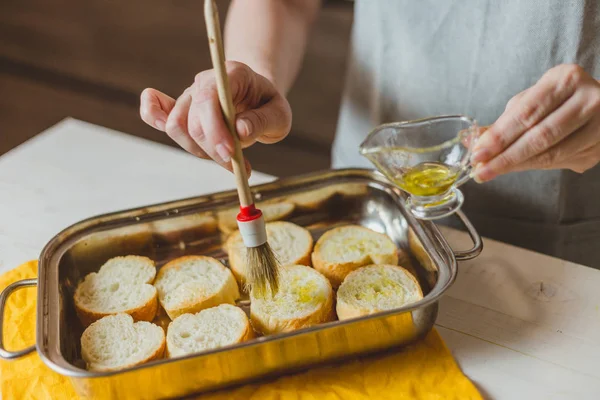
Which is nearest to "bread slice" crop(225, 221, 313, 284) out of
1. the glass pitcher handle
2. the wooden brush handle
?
the wooden brush handle

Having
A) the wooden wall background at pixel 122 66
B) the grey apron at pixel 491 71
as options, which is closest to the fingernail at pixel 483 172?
the grey apron at pixel 491 71

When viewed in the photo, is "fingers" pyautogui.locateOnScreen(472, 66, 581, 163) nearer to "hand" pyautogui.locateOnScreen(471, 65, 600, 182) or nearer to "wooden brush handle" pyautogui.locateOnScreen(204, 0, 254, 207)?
"hand" pyautogui.locateOnScreen(471, 65, 600, 182)

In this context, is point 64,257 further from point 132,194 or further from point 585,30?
point 585,30

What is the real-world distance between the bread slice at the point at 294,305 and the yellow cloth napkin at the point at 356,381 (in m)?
0.08

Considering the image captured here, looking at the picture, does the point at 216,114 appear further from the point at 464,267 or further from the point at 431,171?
the point at 464,267

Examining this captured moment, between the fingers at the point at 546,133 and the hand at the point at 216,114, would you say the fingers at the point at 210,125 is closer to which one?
the hand at the point at 216,114

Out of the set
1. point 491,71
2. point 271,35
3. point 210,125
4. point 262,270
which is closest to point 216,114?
point 210,125

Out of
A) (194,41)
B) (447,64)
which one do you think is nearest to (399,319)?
(447,64)

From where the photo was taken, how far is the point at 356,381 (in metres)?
0.96

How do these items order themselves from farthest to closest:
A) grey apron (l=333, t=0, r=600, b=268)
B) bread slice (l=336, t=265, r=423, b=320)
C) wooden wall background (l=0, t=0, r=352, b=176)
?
wooden wall background (l=0, t=0, r=352, b=176)
grey apron (l=333, t=0, r=600, b=268)
bread slice (l=336, t=265, r=423, b=320)

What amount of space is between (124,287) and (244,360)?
0.34m

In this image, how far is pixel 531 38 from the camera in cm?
116

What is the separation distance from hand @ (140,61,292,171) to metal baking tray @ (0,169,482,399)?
0.69ft

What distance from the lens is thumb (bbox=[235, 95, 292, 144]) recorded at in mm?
995
